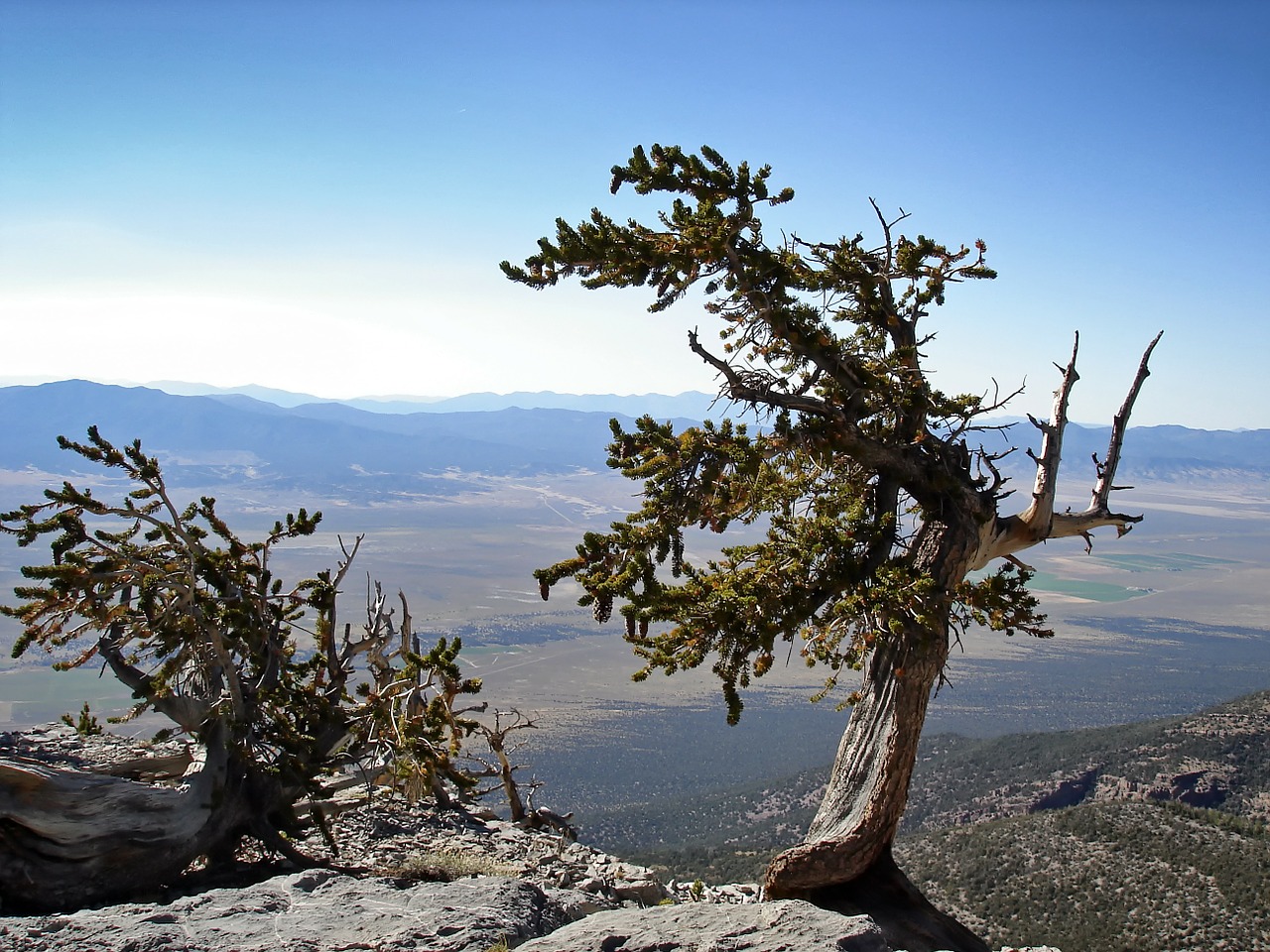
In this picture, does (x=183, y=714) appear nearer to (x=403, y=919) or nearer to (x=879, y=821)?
(x=403, y=919)

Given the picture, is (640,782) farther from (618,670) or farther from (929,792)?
(618,670)

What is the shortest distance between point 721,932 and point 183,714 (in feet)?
18.5

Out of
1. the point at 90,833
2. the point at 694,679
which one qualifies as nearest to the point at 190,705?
the point at 90,833

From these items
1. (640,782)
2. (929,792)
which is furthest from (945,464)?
(640,782)

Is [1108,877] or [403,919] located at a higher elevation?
[403,919]

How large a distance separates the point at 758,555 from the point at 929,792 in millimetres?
40390

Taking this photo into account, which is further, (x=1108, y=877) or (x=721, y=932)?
(x=1108, y=877)

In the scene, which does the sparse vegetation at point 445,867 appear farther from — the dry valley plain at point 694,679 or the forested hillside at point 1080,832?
the dry valley plain at point 694,679

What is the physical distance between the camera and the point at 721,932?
16.8 ft

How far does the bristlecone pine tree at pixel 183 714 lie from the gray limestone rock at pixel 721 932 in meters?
3.23

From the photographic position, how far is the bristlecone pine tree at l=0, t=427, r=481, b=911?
6.61 meters

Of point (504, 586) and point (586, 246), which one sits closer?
point (586, 246)

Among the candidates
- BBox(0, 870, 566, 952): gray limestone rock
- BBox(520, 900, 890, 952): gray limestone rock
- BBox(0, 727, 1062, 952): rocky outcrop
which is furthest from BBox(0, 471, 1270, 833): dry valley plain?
BBox(0, 870, 566, 952): gray limestone rock

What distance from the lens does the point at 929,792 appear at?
42.8m
